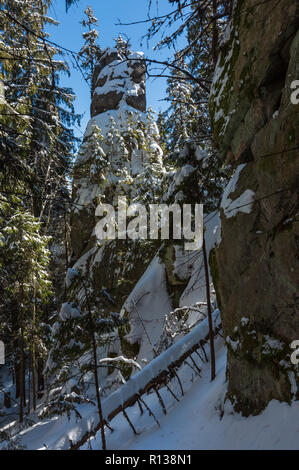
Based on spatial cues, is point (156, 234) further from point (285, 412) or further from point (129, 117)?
point (129, 117)

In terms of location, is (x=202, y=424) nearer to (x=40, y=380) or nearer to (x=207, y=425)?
(x=207, y=425)

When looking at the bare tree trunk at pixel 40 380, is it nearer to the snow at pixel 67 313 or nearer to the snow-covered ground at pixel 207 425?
the snow-covered ground at pixel 207 425

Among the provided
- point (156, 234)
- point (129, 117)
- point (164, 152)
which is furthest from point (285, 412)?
point (129, 117)

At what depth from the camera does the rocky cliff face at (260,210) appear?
363 centimetres

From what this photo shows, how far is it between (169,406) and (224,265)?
3.35 m

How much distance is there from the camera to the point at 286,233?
363cm

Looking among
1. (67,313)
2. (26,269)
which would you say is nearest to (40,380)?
(26,269)
